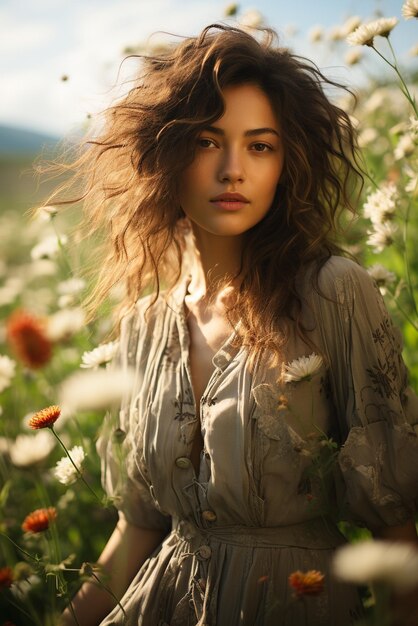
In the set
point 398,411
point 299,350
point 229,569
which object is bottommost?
point 229,569

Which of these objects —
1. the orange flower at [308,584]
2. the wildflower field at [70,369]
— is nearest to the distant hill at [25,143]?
the wildflower field at [70,369]

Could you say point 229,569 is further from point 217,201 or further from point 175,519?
point 217,201

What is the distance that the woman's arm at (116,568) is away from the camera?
1518mm

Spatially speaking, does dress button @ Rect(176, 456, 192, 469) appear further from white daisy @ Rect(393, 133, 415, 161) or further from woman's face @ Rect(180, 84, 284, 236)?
white daisy @ Rect(393, 133, 415, 161)

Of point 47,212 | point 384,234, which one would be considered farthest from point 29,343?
point 384,234

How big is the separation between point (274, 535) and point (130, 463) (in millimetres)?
400

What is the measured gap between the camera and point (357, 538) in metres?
1.79

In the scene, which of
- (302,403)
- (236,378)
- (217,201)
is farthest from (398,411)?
(217,201)

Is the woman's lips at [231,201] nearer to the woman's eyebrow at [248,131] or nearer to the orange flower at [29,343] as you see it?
the woman's eyebrow at [248,131]

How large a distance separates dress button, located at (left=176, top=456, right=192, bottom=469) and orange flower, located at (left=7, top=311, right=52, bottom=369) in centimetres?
45

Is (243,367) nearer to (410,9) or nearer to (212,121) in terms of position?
(212,121)

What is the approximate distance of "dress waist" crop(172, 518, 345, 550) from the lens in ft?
4.44

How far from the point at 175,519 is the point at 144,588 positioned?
164 millimetres

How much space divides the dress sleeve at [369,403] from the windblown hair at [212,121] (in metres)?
0.10
